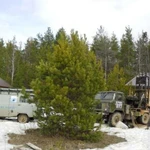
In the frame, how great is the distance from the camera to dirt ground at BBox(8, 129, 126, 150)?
1004cm

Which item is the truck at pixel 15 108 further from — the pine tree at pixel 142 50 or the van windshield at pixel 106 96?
the pine tree at pixel 142 50

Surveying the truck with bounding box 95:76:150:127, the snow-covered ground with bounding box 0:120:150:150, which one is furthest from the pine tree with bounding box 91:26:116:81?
the snow-covered ground with bounding box 0:120:150:150

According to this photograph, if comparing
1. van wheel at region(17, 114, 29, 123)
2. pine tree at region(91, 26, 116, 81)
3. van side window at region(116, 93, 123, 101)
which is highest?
pine tree at region(91, 26, 116, 81)

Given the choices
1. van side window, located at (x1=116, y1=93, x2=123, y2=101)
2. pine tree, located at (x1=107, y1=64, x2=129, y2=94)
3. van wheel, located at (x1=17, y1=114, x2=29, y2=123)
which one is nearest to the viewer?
van wheel, located at (x1=17, y1=114, x2=29, y2=123)

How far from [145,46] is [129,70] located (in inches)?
370

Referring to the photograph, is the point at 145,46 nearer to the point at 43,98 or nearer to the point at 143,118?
the point at 143,118

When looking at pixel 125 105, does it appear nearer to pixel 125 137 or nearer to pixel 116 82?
pixel 125 137

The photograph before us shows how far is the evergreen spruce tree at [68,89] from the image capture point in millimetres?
10773

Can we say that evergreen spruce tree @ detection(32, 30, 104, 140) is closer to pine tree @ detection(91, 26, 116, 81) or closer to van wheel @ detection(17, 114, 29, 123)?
van wheel @ detection(17, 114, 29, 123)

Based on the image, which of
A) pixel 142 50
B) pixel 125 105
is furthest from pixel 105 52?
pixel 125 105

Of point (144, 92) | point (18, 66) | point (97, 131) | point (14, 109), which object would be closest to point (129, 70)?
point (18, 66)

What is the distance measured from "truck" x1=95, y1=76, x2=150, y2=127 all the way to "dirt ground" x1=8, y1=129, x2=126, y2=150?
231 inches

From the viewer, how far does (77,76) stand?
1087 cm

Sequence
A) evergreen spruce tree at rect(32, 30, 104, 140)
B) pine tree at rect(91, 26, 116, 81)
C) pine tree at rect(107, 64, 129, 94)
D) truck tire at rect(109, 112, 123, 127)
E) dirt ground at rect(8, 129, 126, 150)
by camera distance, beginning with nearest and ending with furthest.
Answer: dirt ground at rect(8, 129, 126, 150), evergreen spruce tree at rect(32, 30, 104, 140), truck tire at rect(109, 112, 123, 127), pine tree at rect(107, 64, 129, 94), pine tree at rect(91, 26, 116, 81)
